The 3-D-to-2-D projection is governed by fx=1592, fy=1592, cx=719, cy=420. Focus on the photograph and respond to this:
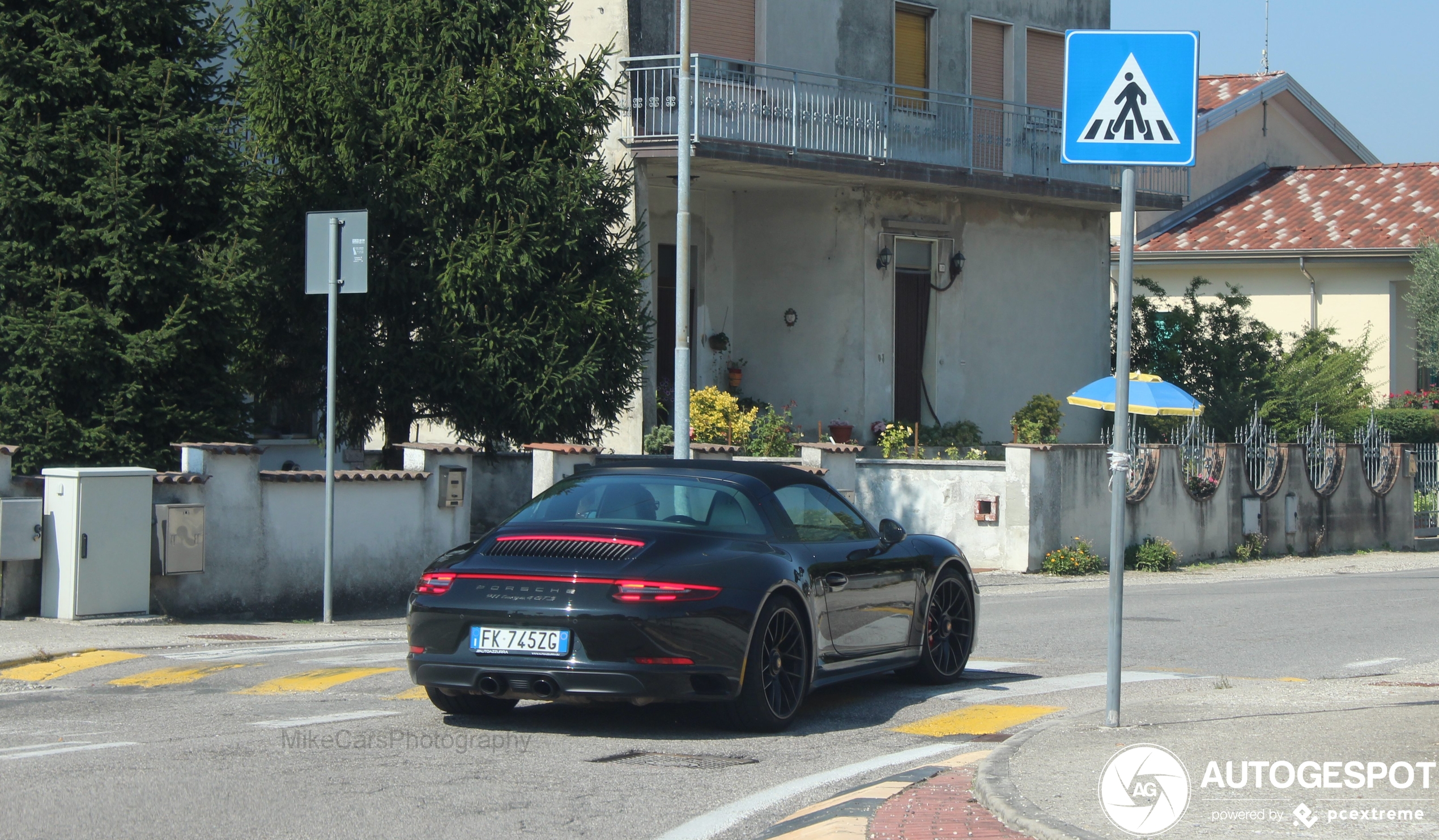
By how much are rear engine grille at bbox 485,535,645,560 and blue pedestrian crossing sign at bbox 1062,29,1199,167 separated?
9.88ft

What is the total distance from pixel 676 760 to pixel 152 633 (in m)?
6.08

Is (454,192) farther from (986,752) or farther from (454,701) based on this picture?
(986,752)

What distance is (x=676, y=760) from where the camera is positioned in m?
7.56

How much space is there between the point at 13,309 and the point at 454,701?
7826 millimetres

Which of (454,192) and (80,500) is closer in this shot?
(80,500)

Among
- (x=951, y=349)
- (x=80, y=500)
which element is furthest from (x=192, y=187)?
(x=951, y=349)

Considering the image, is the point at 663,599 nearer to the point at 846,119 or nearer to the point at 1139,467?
the point at 1139,467

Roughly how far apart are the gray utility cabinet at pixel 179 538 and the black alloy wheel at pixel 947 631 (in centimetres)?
628

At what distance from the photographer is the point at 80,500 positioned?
12234 mm

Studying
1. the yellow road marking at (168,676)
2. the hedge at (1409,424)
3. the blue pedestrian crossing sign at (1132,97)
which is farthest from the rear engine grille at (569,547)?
the hedge at (1409,424)

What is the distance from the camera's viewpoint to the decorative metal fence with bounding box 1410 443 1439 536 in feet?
98.6

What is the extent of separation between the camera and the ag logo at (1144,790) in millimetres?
6105

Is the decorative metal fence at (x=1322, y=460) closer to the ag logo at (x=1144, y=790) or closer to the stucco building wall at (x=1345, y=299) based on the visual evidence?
the stucco building wall at (x=1345, y=299)

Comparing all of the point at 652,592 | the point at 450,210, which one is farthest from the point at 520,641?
the point at 450,210
